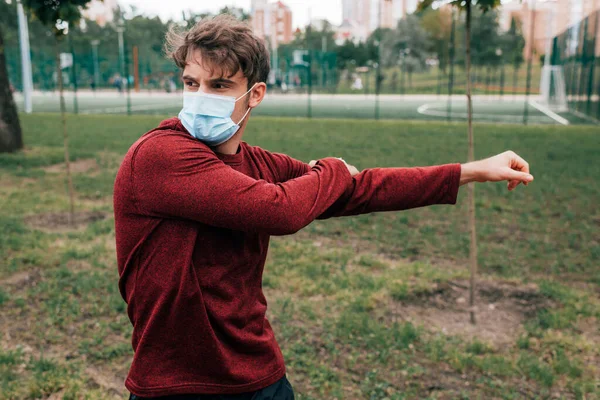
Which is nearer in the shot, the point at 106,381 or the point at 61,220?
the point at 106,381

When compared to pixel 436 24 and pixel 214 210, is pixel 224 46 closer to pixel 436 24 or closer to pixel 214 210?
pixel 214 210

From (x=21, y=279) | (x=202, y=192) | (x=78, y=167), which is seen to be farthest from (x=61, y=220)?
(x=202, y=192)

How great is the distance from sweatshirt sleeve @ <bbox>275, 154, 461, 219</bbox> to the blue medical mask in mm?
404

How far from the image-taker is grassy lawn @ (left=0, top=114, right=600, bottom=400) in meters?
4.33

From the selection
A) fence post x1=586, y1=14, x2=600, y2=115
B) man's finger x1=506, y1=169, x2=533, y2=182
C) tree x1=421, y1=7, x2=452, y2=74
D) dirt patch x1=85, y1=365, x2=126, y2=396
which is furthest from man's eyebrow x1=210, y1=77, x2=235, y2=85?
tree x1=421, y1=7, x2=452, y2=74

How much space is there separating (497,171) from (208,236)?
2.95 feet

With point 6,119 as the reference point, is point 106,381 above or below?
below

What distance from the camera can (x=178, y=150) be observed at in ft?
5.93

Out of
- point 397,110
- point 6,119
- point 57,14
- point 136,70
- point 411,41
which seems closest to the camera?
point 57,14

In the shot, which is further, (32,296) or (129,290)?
(32,296)

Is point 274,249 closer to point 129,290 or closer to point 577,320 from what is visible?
point 577,320

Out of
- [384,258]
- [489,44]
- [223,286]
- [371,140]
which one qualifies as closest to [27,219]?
[384,258]

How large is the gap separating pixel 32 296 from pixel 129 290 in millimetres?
4220

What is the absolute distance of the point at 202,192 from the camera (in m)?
1.77
